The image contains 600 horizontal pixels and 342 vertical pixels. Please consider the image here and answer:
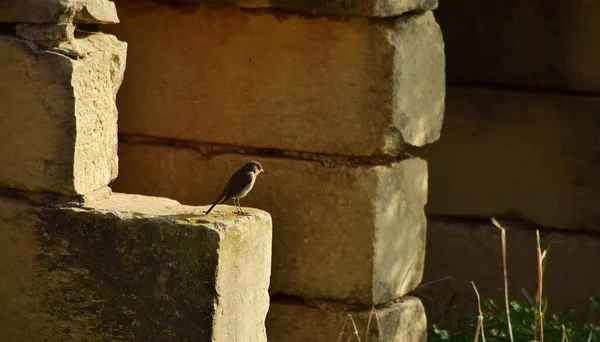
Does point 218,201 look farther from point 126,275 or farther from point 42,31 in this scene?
point 42,31

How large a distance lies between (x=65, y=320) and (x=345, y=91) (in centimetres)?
162

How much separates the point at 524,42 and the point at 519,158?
685mm

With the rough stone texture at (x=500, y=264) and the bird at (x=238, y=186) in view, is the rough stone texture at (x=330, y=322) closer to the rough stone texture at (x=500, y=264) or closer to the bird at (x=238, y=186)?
the bird at (x=238, y=186)

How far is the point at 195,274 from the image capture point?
447 cm

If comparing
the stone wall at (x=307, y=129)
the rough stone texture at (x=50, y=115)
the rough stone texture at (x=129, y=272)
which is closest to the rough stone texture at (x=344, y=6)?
the stone wall at (x=307, y=129)

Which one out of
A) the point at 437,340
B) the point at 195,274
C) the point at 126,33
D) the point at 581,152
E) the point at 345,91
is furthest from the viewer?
the point at 581,152

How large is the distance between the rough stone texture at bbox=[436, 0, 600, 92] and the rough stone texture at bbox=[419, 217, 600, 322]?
0.90 metres

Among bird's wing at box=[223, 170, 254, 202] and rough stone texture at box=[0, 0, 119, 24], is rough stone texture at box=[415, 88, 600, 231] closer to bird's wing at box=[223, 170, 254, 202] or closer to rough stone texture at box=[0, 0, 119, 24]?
bird's wing at box=[223, 170, 254, 202]

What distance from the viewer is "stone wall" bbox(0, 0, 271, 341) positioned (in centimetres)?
448

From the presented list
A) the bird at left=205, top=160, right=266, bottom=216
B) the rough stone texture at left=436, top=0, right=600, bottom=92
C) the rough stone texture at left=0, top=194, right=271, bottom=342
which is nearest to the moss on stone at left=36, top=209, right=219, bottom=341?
the rough stone texture at left=0, top=194, right=271, bottom=342

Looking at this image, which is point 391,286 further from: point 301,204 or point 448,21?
point 448,21

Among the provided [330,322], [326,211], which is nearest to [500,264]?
[330,322]

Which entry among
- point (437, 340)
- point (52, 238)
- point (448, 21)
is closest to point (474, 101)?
point (448, 21)

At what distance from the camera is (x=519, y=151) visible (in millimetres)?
6953
